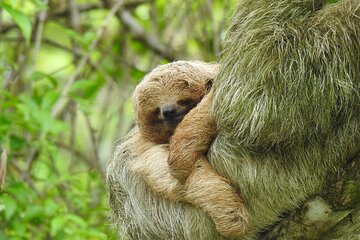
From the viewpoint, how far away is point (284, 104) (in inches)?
221

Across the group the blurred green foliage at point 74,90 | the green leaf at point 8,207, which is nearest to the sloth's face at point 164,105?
the green leaf at point 8,207

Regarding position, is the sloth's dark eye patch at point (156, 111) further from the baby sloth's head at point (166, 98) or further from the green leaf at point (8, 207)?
the green leaf at point (8, 207)

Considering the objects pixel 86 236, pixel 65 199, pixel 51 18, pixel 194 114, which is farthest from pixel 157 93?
pixel 51 18

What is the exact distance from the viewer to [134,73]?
11320mm

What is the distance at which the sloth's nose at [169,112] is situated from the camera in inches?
240

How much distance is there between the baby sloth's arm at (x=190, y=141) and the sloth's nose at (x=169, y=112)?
0.20 meters

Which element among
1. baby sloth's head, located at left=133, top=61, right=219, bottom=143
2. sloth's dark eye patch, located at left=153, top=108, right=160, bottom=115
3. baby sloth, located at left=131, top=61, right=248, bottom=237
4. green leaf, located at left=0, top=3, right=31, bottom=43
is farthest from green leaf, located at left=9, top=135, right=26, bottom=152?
sloth's dark eye patch, located at left=153, top=108, right=160, bottom=115

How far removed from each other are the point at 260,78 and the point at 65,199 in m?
5.01

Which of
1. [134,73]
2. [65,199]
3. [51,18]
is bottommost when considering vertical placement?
[65,199]

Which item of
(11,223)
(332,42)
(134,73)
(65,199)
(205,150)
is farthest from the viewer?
(134,73)

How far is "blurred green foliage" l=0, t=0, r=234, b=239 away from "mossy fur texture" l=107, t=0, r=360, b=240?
266 cm

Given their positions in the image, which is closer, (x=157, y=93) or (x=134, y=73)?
(x=157, y=93)

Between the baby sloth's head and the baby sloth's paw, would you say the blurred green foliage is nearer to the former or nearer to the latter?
the baby sloth's head

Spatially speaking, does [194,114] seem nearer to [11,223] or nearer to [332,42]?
[332,42]
